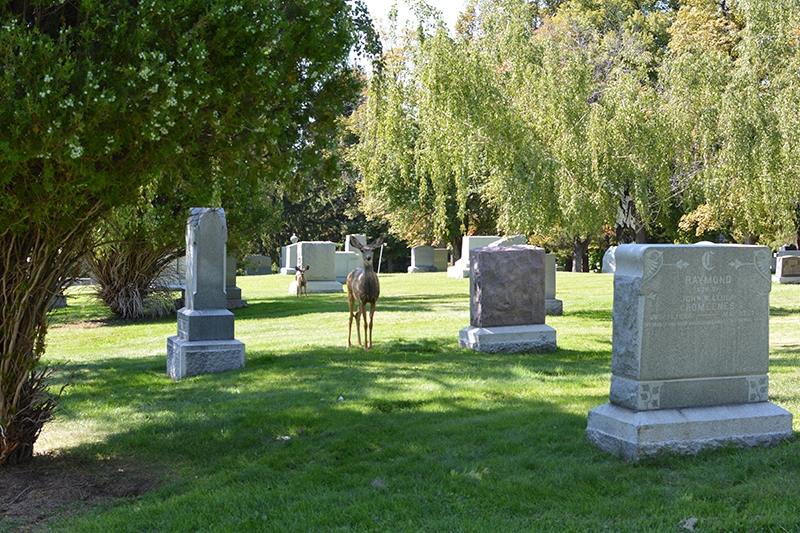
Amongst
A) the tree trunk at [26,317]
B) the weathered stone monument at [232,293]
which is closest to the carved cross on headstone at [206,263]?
the tree trunk at [26,317]

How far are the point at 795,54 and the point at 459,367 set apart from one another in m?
12.5

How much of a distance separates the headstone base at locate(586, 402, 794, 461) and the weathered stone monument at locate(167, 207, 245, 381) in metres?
6.38

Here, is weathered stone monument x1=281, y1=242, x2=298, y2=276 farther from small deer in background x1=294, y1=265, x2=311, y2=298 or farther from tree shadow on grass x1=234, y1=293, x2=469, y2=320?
tree shadow on grass x1=234, y1=293, x2=469, y2=320

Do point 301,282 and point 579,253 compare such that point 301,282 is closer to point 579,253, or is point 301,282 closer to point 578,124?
point 578,124

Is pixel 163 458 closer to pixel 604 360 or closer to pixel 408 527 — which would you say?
pixel 408 527

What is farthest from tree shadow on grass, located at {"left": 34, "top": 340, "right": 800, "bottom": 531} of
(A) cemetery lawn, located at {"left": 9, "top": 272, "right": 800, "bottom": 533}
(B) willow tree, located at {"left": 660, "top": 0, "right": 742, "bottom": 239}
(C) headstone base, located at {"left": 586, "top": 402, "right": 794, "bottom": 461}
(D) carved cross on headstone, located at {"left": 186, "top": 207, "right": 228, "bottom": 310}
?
(B) willow tree, located at {"left": 660, "top": 0, "right": 742, "bottom": 239}

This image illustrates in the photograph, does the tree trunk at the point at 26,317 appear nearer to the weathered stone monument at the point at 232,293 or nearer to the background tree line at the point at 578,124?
the background tree line at the point at 578,124

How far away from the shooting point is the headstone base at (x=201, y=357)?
10898mm

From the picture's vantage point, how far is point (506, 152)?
16.8 meters

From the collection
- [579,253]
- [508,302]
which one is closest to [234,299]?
[508,302]

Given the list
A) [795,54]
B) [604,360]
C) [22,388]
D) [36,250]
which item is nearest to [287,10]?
[36,250]

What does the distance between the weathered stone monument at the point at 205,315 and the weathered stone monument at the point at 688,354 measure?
638cm

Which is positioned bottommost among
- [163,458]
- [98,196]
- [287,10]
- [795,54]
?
[163,458]

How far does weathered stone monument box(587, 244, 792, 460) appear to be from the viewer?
20.0ft
